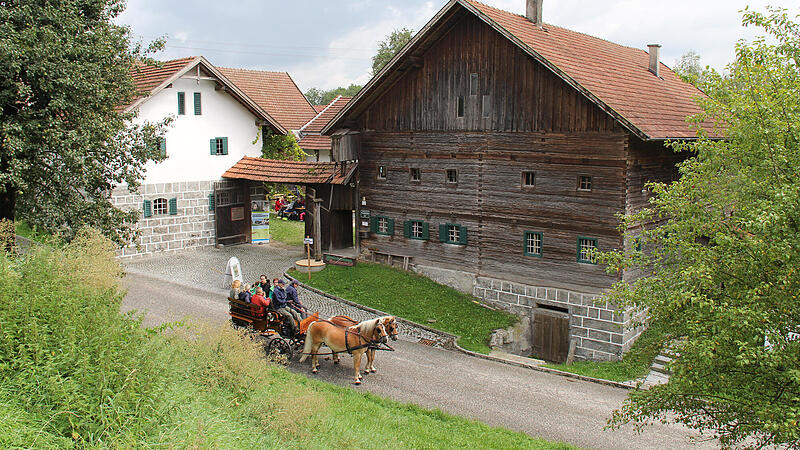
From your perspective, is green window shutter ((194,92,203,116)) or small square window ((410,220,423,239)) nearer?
small square window ((410,220,423,239))

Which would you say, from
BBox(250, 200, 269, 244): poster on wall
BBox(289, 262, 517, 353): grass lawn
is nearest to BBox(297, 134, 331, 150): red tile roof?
BBox(250, 200, 269, 244): poster on wall

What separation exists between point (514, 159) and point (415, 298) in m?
5.67

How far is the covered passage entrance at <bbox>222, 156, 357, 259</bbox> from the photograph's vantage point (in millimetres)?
26391

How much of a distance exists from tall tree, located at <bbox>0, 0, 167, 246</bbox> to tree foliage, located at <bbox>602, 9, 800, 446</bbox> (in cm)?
1337

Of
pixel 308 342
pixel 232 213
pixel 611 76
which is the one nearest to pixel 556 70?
pixel 611 76

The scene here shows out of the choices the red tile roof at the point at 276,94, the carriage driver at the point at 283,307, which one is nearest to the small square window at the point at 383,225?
the carriage driver at the point at 283,307

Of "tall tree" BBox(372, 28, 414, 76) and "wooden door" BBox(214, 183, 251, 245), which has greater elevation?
"tall tree" BBox(372, 28, 414, 76)

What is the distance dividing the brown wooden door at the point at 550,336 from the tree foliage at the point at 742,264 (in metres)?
10.4

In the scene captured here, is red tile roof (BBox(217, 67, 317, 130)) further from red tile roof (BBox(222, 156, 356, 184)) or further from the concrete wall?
the concrete wall

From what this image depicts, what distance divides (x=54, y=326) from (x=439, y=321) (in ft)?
45.2

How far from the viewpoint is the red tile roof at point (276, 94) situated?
37.2 metres

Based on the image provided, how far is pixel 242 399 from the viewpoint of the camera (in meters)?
10.9

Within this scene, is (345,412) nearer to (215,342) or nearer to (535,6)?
(215,342)

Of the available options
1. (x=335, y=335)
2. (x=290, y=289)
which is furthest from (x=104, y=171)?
(x=335, y=335)
